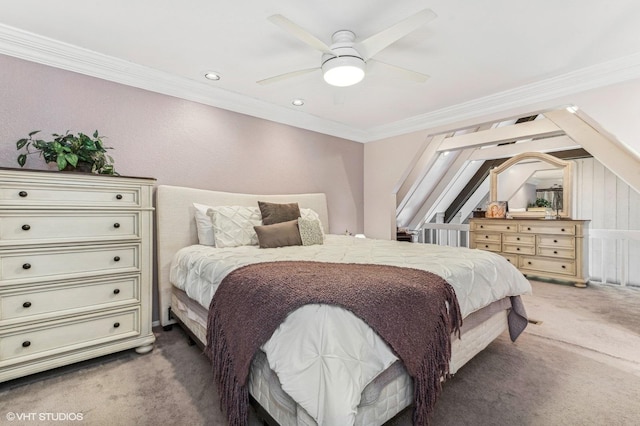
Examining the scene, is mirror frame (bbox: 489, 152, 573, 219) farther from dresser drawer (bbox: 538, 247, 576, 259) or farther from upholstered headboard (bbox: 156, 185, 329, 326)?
upholstered headboard (bbox: 156, 185, 329, 326)

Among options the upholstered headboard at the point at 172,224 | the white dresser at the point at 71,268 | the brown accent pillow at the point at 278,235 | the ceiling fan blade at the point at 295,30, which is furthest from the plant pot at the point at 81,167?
the ceiling fan blade at the point at 295,30

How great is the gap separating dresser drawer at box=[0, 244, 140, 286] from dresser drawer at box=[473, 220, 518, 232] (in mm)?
4947

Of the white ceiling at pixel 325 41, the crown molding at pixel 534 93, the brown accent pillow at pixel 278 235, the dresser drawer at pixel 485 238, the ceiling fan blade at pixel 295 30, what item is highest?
the white ceiling at pixel 325 41

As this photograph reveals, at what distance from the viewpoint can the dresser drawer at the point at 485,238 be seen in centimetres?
479

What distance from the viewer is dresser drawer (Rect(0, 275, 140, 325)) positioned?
1.69 metres

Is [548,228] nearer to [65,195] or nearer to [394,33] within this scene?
[394,33]

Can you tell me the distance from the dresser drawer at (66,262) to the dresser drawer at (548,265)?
5.03 meters

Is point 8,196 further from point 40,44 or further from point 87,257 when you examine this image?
point 40,44

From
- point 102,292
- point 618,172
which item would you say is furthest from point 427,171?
point 102,292

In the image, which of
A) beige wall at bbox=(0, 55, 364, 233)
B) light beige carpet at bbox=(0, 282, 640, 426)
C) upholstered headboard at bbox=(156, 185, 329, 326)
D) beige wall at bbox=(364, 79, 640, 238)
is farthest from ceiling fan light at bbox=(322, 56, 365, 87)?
light beige carpet at bbox=(0, 282, 640, 426)

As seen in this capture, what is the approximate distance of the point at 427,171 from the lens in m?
5.24

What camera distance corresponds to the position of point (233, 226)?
2635 millimetres

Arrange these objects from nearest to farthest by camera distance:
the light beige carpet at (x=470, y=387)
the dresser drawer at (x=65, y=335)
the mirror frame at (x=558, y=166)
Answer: the light beige carpet at (x=470, y=387) → the dresser drawer at (x=65, y=335) → the mirror frame at (x=558, y=166)

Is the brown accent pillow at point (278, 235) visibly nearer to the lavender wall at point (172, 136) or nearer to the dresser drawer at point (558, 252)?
the lavender wall at point (172, 136)
